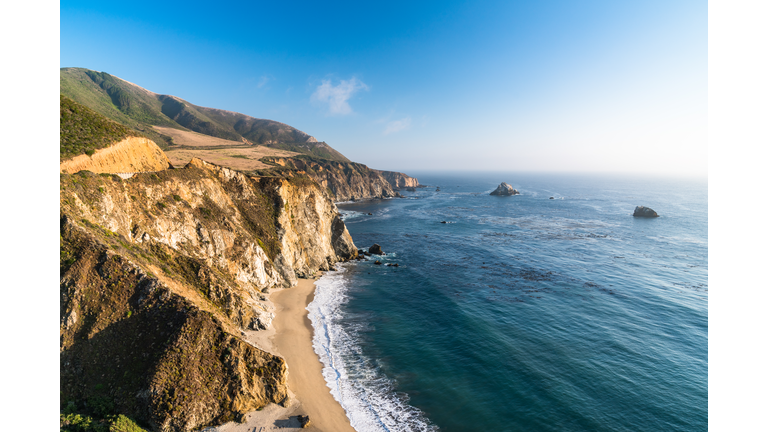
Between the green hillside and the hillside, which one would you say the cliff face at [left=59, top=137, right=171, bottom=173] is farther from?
the hillside

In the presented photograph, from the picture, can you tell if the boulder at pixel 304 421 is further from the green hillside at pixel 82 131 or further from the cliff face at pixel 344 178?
the cliff face at pixel 344 178

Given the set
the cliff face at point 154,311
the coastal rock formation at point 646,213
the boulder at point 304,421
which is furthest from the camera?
the coastal rock formation at point 646,213

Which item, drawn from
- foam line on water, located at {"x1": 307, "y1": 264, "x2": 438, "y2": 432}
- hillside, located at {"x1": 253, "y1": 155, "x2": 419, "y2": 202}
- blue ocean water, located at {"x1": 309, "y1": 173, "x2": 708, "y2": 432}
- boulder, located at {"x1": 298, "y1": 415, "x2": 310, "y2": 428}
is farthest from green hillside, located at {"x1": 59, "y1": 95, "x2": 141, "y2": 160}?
hillside, located at {"x1": 253, "y1": 155, "x2": 419, "y2": 202}

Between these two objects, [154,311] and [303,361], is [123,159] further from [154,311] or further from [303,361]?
[303,361]

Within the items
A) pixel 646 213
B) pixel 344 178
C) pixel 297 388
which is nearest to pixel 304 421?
pixel 297 388

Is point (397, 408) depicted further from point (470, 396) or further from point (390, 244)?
point (390, 244)

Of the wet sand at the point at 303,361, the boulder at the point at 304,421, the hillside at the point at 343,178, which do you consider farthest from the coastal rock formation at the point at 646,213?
the boulder at the point at 304,421
